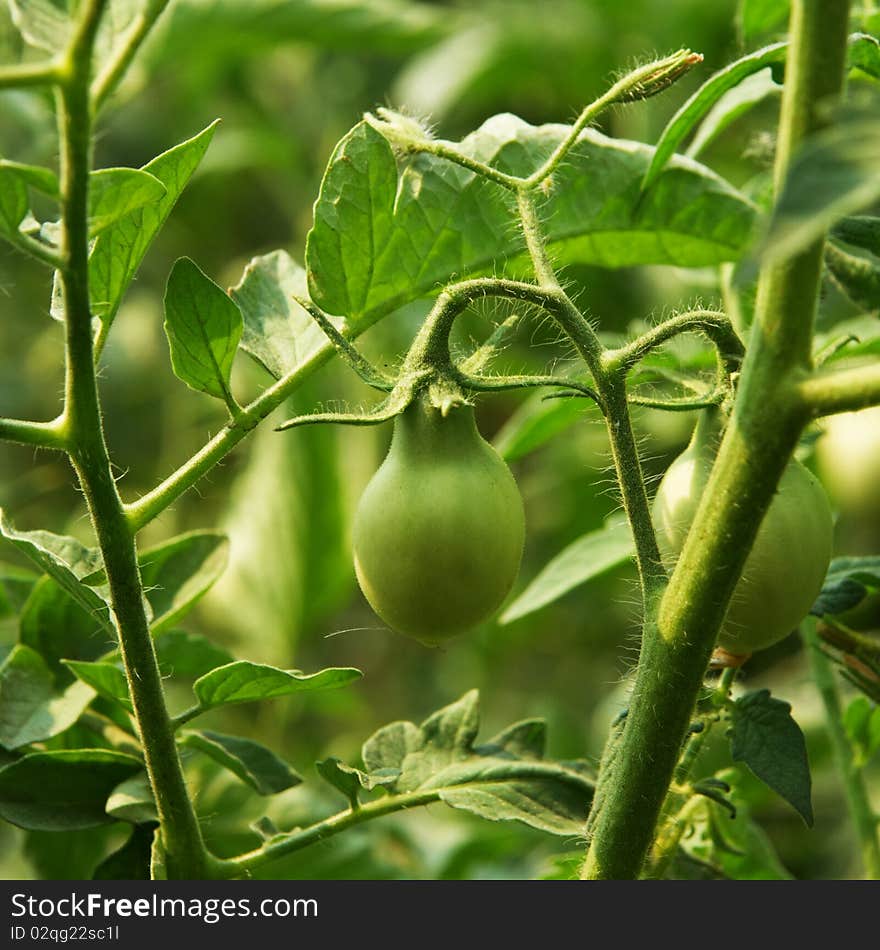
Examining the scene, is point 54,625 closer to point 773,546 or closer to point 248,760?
point 248,760

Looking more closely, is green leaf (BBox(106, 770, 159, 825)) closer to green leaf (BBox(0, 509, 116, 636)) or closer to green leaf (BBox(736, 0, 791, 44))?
green leaf (BBox(0, 509, 116, 636))

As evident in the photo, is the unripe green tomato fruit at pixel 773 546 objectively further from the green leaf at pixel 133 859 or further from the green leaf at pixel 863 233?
the green leaf at pixel 133 859

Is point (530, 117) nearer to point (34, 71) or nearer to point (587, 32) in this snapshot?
point (587, 32)

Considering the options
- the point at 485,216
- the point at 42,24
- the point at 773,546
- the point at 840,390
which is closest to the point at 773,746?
the point at 773,546

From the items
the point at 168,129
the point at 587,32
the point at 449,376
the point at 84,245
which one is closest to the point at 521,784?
the point at 449,376

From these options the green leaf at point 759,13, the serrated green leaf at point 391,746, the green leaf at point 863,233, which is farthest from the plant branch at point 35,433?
the green leaf at point 759,13

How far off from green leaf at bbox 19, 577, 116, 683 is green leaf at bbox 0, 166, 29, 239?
0.28 meters

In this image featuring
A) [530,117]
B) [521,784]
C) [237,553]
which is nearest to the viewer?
[521,784]

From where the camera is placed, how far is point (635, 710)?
0.54 meters

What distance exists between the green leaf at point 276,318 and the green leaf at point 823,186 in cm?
30

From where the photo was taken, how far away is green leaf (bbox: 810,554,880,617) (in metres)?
0.67

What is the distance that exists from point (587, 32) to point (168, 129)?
65 centimetres

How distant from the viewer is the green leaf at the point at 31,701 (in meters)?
0.66

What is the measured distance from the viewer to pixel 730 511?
19.8 inches
